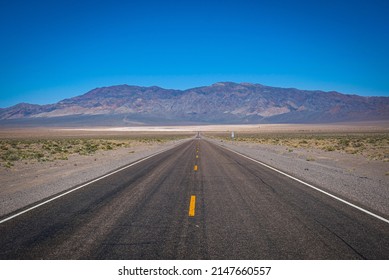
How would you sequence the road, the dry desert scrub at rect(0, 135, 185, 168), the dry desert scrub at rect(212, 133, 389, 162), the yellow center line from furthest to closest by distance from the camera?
1. the dry desert scrub at rect(212, 133, 389, 162)
2. the dry desert scrub at rect(0, 135, 185, 168)
3. the yellow center line
4. the road

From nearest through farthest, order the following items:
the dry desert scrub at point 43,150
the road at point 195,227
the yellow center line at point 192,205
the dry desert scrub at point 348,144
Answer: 1. the road at point 195,227
2. the yellow center line at point 192,205
3. the dry desert scrub at point 43,150
4. the dry desert scrub at point 348,144

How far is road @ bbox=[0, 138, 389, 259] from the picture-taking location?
490cm

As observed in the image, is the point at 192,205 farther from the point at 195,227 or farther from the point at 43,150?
the point at 43,150

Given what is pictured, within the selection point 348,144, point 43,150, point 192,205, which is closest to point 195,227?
point 192,205

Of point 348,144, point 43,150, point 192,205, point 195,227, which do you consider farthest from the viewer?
point 348,144

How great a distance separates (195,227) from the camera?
19.9 ft

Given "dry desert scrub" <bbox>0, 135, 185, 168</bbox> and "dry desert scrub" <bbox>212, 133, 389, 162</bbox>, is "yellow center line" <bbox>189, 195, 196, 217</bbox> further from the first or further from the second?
"dry desert scrub" <bbox>212, 133, 389, 162</bbox>

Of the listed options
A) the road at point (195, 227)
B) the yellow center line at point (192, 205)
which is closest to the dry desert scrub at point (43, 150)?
the road at point (195, 227)

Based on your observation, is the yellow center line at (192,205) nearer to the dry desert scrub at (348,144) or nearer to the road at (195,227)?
the road at (195,227)

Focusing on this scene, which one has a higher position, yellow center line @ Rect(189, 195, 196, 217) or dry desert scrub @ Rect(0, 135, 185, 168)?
yellow center line @ Rect(189, 195, 196, 217)

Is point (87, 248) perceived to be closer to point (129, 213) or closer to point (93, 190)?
point (129, 213)

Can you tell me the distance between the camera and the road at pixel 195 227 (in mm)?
4898

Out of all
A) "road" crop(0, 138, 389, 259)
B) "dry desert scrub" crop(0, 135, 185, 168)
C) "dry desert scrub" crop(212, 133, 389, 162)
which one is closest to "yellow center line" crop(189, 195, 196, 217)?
"road" crop(0, 138, 389, 259)
